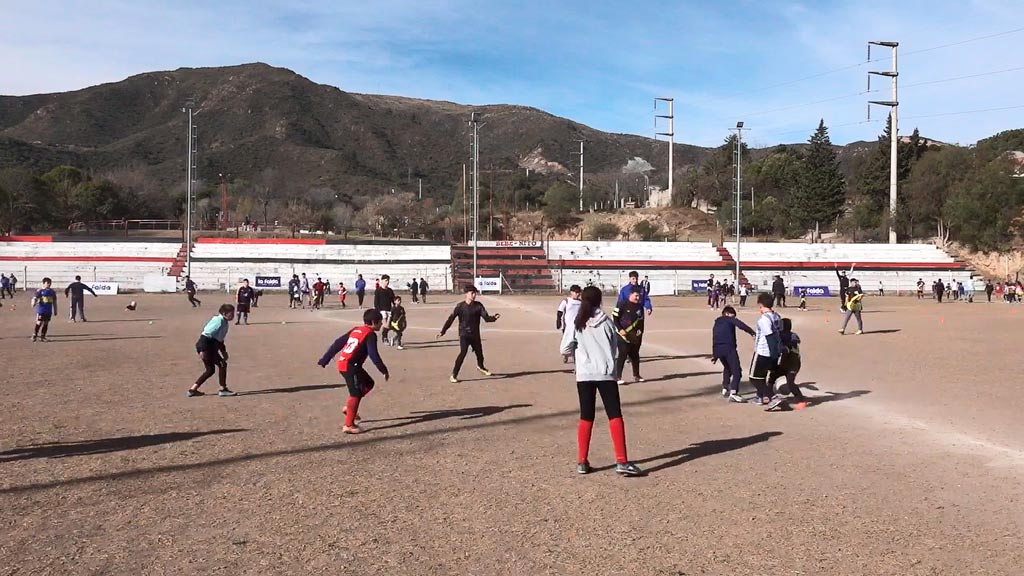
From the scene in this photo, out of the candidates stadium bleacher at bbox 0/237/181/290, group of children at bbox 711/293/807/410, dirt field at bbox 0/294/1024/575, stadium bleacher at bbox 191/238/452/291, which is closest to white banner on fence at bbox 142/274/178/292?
stadium bleacher at bbox 0/237/181/290

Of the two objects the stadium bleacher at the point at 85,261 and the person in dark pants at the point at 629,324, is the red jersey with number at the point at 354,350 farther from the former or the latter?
the stadium bleacher at the point at 85,261

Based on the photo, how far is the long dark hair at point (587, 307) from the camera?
21.4ft

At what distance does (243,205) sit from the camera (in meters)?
101

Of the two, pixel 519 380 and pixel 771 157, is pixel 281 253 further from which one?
pixel 771 157

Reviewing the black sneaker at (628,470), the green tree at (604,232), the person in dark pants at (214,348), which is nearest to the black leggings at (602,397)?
the black sneaker at (628,470)

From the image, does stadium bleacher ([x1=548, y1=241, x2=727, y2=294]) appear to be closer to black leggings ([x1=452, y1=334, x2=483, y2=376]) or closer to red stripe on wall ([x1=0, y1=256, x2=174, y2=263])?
red stripe on wall ([x1=0, y1=256, x2=174, y2=263])

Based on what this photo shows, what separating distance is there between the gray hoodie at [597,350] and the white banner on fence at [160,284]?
1673 inches

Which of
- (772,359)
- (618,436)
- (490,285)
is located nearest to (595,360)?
(618,436)

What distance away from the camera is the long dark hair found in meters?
6.52

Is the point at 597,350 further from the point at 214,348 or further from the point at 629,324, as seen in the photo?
the point at 214,348

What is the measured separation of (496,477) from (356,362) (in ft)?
8.71

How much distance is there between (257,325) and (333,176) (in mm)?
140641

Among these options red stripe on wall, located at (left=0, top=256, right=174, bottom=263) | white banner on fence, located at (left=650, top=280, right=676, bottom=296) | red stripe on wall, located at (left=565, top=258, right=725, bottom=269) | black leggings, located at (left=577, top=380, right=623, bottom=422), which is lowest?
white banner on fence, located at (left=650, top=280, right=676, bottom=296)

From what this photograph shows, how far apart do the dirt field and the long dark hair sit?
134 centimetres
